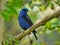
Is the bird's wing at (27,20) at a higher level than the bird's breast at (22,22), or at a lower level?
higher

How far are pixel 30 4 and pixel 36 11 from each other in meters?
0.20

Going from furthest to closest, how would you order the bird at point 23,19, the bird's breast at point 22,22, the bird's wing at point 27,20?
the bird's breast at point 22,22 < the bird at point 23,19 < the bird's wing at point 27,20

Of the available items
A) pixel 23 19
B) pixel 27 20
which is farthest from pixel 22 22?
pixel 27 20

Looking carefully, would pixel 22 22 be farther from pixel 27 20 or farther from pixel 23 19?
pixel 27 20

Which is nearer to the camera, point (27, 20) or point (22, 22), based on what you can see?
point (27, 20)

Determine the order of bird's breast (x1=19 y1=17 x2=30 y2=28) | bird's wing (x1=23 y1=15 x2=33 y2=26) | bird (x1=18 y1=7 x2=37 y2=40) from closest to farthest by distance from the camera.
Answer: bird's wing (x1=23 y1=15 x2=33 y2=26) → bird (x1=18 y1=7 x2=37 y2=40) → bird's breast (x1=19 y1=17 x2=30 y2=28)

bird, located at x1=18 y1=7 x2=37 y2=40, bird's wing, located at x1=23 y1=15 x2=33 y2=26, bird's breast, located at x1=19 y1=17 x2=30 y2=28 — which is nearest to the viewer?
bird's wing, located at x1=23 y1=15 x2=33 y2=26

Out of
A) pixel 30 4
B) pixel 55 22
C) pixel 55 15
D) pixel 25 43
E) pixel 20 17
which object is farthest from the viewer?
pixel 20 17

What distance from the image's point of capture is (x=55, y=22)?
2391mm

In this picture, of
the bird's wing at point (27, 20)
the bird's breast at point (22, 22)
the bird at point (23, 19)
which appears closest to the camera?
the bird's wing at point (27, 20)

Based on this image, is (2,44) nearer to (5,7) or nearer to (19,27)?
(5,7)

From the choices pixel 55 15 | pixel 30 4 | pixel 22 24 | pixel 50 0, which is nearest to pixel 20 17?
pixel 22 24

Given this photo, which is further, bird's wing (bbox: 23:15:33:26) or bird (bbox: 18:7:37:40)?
bird (bbox: 18:7:37:40)

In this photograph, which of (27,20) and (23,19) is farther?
(23,19)
